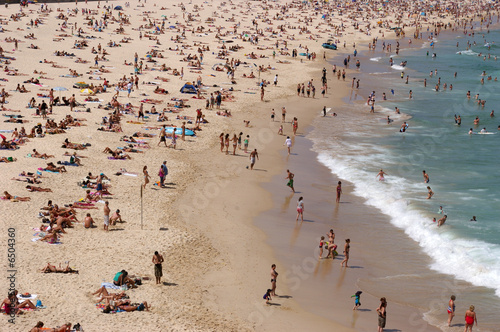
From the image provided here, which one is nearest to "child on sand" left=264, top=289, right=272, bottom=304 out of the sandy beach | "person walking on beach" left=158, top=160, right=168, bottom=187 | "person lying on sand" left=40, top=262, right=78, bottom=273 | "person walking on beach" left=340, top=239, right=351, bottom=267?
the sandy beach

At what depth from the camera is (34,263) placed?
17938 millimetres

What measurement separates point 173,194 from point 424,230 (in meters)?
11.3

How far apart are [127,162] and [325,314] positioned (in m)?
15.3

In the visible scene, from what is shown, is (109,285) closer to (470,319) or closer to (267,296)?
(267,296)

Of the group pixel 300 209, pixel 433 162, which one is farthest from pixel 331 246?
pixel 433 162

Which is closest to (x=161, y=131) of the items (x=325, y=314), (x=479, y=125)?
(x=325, y=314)

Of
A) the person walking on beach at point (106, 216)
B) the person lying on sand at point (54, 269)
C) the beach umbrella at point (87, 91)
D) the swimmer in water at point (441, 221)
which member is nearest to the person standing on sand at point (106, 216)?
the person walking on beach at point (106, 216)

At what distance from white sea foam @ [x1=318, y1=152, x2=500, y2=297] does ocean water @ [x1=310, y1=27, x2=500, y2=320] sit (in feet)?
0.12

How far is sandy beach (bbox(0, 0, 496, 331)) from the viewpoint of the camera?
16.9m

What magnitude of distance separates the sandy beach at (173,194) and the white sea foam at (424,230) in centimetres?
93

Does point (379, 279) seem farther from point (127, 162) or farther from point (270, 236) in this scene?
point (127, 162)

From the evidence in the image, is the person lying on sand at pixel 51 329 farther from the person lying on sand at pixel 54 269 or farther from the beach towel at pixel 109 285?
the person lying on sand at pixel 54 269

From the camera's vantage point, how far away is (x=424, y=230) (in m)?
24.3

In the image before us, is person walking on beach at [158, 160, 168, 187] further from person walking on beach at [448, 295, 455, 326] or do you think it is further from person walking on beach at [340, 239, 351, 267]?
person walking on beach at [448, 295, 455, 326]
